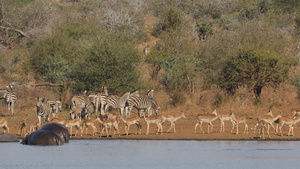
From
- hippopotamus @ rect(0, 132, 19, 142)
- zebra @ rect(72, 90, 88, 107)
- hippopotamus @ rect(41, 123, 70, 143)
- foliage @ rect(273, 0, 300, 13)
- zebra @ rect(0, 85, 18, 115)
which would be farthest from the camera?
foliage @ rect(273, 0, 300, 13)

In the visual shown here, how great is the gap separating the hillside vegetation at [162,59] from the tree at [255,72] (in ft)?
0.19

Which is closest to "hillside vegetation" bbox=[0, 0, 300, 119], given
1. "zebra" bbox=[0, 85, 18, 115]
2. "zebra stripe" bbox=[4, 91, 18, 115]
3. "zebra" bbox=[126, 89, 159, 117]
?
"zebra" bbox=[0, 85, 18, 115]

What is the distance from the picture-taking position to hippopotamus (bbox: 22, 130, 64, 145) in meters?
19.4

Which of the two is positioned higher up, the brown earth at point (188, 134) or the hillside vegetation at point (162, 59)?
the hillside vegetation at point (162, 59)

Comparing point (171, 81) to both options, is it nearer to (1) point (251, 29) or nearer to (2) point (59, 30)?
(1) point (251, 29)

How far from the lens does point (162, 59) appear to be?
4094 cm

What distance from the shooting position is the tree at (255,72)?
31.0 m

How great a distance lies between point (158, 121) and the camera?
22.5 meters

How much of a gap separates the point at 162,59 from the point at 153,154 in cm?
2330

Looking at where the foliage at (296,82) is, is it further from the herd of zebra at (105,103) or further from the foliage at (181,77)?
the herd of zebra at (105,103)

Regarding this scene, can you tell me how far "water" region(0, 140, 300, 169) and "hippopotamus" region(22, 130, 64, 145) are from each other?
299 mm

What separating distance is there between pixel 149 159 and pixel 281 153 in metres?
4.45

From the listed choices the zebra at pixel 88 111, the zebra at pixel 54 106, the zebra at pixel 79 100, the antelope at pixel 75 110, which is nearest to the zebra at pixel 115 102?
the zebra at pixel 88 111

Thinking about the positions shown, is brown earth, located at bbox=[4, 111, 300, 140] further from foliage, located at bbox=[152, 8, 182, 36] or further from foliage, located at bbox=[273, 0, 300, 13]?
foliage, located at bbox=[273, 0, 300, 13]
